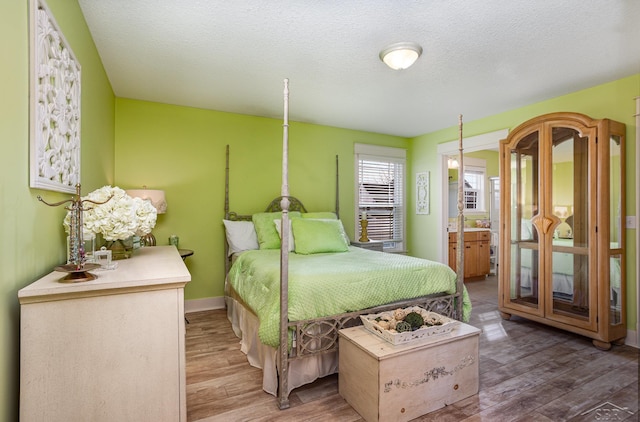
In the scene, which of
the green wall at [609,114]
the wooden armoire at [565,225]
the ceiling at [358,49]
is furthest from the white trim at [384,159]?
the wooden armoire at [565,225]

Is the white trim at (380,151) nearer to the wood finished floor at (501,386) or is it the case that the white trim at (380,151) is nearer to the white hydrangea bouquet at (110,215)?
the wood finished floor at (501,386)

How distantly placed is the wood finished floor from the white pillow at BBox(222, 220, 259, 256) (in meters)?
0.96

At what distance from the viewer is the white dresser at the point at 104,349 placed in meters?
1.10

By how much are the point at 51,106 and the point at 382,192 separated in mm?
4451

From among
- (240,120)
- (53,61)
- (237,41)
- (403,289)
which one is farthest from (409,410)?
(240,120)

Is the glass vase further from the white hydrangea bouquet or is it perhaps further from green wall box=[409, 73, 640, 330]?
green wall box=[409, 73, 640, 330]

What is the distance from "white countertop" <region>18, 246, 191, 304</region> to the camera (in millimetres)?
1104

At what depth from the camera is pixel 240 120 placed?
4.15m

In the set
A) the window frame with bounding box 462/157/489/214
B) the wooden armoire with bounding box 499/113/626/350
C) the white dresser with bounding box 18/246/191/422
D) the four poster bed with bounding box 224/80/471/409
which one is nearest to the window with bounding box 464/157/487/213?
the window frame with bounding box 462/157/489/214

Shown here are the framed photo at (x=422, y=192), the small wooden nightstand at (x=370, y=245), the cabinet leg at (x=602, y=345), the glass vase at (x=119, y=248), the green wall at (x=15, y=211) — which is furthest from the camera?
the framed photo at (x=422, y=192)

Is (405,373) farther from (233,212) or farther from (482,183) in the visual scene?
(482,183)

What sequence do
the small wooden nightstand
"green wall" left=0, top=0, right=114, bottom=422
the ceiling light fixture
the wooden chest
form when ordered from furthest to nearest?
the small wooden nightstand → the ceiling light fixture → the wooden chest → "green wall" left=0, top=0, right=114, bottom=422

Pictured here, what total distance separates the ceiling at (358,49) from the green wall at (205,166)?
0.92 feet

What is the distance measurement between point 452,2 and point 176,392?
2496 millimetres
